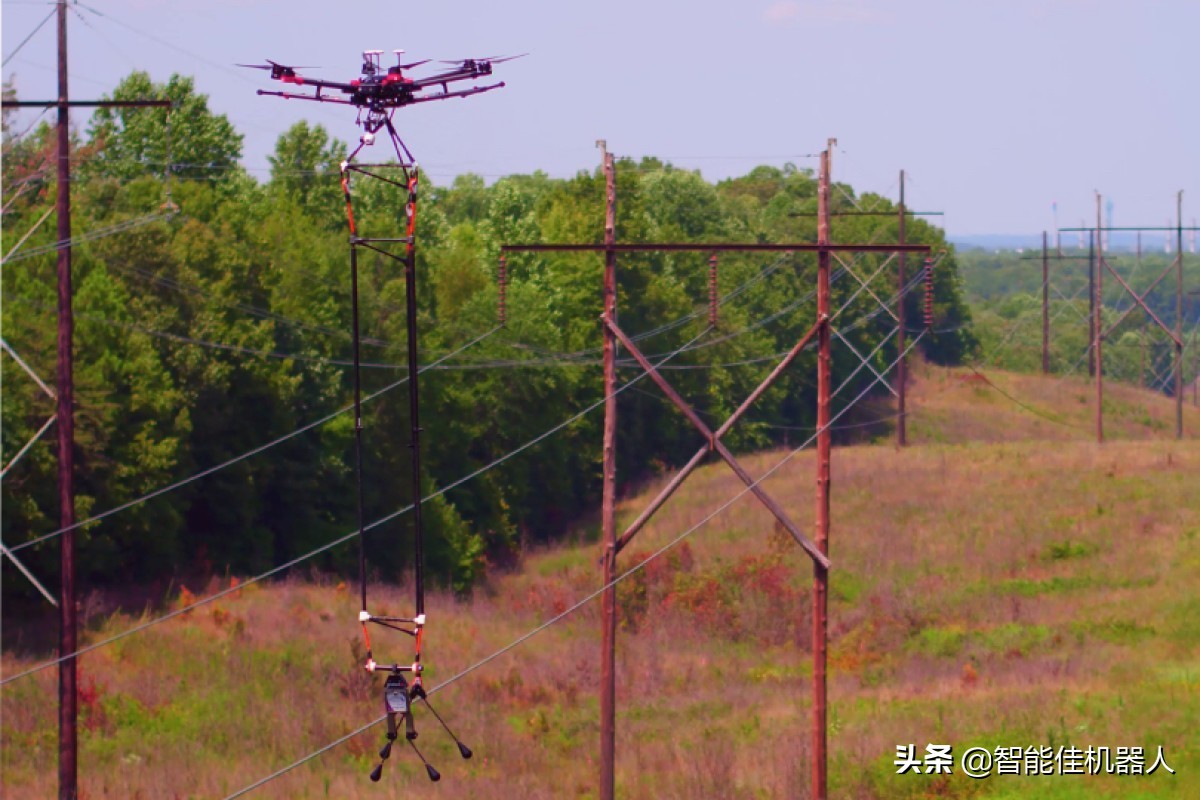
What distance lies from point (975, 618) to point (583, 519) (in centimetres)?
2624

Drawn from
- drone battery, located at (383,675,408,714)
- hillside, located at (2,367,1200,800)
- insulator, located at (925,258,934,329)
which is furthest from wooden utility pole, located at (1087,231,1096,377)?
drone battery, located at (383,675,408,714)

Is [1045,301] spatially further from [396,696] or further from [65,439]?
[396,696]

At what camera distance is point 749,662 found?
118ft

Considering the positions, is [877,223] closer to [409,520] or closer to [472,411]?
[472,411]

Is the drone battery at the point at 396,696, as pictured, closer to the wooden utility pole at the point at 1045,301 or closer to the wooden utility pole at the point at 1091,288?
the wooden utility pole at the point at 1091,288

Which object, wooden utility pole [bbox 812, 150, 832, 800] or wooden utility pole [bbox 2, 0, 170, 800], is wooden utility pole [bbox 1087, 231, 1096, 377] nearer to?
wooden utility pole [bbox 812, 150, 832, 800]

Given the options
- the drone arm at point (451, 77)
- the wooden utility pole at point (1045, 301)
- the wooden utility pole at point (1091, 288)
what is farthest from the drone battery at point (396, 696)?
the wooden utility pole at point (1045, 301)

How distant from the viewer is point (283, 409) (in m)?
44.8

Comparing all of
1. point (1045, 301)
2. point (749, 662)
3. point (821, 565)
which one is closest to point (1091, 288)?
point (1045, 301)

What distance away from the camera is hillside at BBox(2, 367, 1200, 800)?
25.0 metres

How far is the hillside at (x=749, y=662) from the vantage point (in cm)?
2495

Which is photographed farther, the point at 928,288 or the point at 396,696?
the point at 928,288

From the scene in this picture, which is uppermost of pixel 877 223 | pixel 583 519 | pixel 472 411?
pixel 877 223

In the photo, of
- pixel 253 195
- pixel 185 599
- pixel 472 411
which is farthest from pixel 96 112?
pixel 185 599
